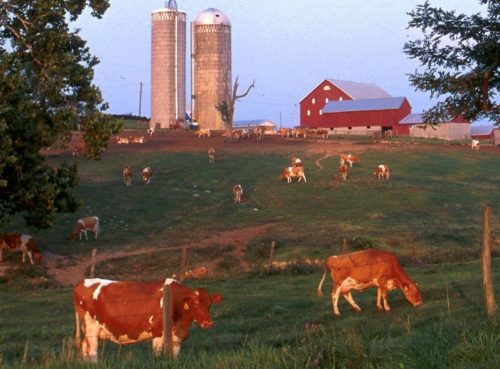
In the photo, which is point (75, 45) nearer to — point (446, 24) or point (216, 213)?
point (446, 24)

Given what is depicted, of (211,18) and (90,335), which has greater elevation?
(211,18)

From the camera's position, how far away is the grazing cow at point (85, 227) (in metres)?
33.8

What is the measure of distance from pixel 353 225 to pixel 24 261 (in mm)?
14979

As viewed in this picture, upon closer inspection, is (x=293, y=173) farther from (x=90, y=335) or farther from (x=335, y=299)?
(x=90, y=335)

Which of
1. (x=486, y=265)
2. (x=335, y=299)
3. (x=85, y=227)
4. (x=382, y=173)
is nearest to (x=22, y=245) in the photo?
(x=85, y=227)

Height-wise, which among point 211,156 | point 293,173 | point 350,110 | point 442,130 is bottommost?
point 293,173

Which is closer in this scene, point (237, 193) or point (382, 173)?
point (237, 193)

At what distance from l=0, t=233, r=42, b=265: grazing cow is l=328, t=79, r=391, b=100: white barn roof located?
84.3 m

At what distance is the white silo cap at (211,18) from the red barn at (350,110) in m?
17.1

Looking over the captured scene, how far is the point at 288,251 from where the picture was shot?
30672 millimetres

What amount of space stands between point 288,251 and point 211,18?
242ft

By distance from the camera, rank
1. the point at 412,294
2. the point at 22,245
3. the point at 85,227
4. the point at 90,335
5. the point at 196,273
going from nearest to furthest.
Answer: the point at 90,335 < the point at 412,294 < the point at 196,273 < the point at 22,245 < the point at 85,227

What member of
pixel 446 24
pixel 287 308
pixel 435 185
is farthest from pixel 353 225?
pixel 446 24

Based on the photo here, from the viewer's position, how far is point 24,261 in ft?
95.8
